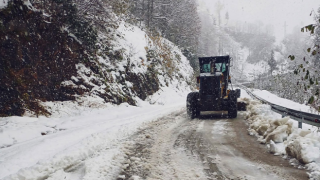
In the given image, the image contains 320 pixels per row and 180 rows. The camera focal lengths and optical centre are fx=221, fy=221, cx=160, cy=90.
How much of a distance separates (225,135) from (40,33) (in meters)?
8.35

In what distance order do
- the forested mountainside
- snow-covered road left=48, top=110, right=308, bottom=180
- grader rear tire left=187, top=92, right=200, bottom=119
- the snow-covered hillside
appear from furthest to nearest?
grader rear tire left=187, top=92, right=200, bottom=119 < the forested mountainside < the snow-covered hillside < snow-covered road left=48, top=110, right=308, bottom=180

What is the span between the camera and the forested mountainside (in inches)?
300

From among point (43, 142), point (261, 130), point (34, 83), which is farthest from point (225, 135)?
point (34, 83)

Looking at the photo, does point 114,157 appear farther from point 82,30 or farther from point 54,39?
point 82,30

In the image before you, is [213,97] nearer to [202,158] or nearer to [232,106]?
[232,106]

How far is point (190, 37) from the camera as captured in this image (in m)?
36.2

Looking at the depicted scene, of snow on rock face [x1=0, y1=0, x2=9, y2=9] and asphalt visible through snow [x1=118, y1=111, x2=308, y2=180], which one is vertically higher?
snow on rock face [x1=0, y1=0, x2=9, y2=9]

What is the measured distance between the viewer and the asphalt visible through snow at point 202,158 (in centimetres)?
380

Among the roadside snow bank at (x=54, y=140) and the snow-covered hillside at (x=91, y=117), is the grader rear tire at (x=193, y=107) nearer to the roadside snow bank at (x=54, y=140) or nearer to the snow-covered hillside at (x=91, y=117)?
the snow-covered hillside at (x=91, y=117)

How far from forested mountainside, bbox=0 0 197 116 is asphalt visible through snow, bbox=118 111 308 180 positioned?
14.2ft

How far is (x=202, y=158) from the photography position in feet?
15.2

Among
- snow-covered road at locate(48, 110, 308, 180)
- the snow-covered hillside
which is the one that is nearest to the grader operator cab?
the snow-covered hillside

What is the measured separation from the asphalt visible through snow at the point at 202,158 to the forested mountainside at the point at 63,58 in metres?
4.34

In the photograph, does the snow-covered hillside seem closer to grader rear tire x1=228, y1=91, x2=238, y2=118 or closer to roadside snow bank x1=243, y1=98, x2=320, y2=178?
grader rear tire x1=228, y1=91, x2=238, y2=118
